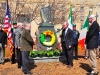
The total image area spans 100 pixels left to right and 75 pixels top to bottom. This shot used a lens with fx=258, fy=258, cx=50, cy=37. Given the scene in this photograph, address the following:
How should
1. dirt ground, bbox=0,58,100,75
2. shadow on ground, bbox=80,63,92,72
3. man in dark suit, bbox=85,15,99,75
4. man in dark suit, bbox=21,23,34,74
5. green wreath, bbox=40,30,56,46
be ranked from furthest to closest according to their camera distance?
green wreath, bbox=40,30,56,46, shadow on ground, bbox=80,63,92,72, dirt ground, bbox=0,58,100,75, man in dark suit, bbox=21,23,34,74, man in dark suit, bbox=85,15,99,75

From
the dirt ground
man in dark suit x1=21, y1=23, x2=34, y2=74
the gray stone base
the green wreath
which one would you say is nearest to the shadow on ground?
the dirt ground

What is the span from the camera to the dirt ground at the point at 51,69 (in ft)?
33.1

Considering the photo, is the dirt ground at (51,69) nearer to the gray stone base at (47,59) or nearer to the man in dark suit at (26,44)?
the gray stone base at (47,59)

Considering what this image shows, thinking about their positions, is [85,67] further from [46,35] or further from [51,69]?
[46,35]

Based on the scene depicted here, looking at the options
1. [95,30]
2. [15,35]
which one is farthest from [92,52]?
[15,35]

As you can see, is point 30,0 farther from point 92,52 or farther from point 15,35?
point 92,52

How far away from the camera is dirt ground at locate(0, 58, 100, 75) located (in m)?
10.1

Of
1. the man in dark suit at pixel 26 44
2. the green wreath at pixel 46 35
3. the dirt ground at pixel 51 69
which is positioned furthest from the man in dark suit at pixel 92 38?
the green wreath at pixel 46 35

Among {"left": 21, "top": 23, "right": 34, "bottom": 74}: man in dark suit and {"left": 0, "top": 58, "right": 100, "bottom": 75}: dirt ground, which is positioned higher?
{"left": 21, "top": 23, "right": 34, "bottom": 74}: man in dark suit

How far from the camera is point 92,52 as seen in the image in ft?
30.5

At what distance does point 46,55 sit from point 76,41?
171 cm

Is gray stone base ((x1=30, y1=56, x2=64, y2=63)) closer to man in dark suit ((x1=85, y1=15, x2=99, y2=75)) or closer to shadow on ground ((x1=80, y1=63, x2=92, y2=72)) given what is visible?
shadow on ground ((x1=80, y1=63, x2=92, y2=72))

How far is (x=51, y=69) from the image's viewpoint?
1053cm

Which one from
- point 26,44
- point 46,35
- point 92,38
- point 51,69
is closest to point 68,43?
point 51,69
